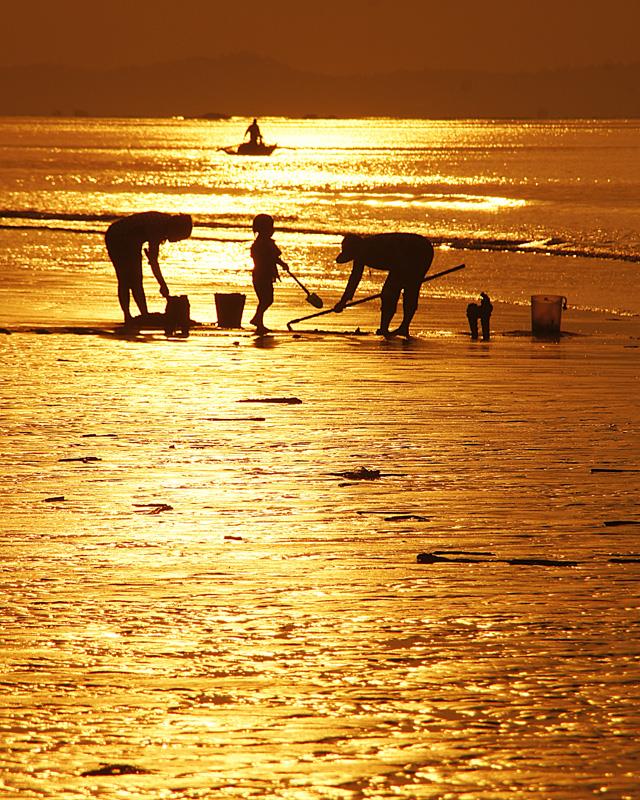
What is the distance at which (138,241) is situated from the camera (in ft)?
53.2

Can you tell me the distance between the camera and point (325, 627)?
5.91 metres

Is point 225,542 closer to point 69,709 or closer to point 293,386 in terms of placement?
point 69,709

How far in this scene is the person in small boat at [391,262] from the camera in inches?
625

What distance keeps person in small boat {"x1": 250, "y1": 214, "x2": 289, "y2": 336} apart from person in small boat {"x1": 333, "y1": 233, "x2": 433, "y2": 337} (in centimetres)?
108

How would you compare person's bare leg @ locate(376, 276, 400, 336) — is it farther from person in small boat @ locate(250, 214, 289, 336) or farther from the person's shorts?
the person's shorts

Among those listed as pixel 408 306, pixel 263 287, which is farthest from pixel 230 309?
pixel 408 306

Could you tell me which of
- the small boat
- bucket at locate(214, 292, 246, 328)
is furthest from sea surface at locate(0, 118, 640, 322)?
the small boat

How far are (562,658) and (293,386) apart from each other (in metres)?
6.98

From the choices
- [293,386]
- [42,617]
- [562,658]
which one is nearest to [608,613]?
[562,658]

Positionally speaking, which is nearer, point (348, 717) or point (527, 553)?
point (348, 717)

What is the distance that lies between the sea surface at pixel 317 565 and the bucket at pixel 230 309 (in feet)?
0.80

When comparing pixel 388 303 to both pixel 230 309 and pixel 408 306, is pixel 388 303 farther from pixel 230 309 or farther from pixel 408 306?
pixel 230 309

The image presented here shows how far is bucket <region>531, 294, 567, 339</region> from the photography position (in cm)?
1673

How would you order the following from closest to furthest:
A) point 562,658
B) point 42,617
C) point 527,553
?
point 562,658 < point 42,617 < point 527,553
